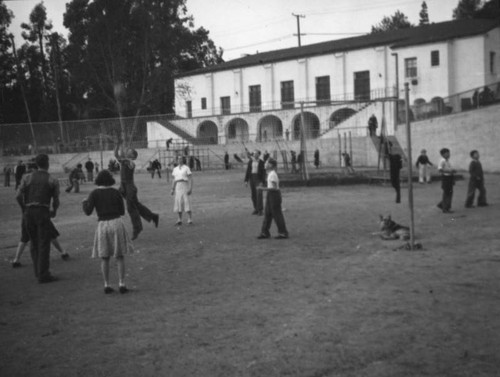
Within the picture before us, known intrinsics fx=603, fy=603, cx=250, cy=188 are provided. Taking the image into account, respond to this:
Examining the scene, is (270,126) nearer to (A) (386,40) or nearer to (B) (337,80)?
(B) (337,80)

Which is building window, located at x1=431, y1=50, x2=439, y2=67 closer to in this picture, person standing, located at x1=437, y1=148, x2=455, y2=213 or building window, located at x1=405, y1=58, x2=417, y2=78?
building window, located at x1=405, y1=58, x2=417, y2=78

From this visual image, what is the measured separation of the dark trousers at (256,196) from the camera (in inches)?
687

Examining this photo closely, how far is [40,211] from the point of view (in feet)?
30.2

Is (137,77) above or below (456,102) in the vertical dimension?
above

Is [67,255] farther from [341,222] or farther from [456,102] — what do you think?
[456,102]

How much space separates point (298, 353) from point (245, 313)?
156 centimetres

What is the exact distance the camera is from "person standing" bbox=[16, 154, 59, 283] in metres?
9.09

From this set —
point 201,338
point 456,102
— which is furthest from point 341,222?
point 456,102

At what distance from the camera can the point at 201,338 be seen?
237 inches

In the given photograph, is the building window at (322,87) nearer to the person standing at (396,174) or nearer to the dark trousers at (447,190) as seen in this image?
the person standing at (396,174)

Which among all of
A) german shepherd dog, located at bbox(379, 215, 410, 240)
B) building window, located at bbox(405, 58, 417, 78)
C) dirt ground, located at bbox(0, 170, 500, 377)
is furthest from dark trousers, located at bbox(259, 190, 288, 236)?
building window, located at bbox(405, 58, 417, 78)

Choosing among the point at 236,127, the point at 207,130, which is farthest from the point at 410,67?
the point at 207,130

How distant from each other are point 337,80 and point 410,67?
781 cm

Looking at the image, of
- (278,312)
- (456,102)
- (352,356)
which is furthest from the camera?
(456,102)
